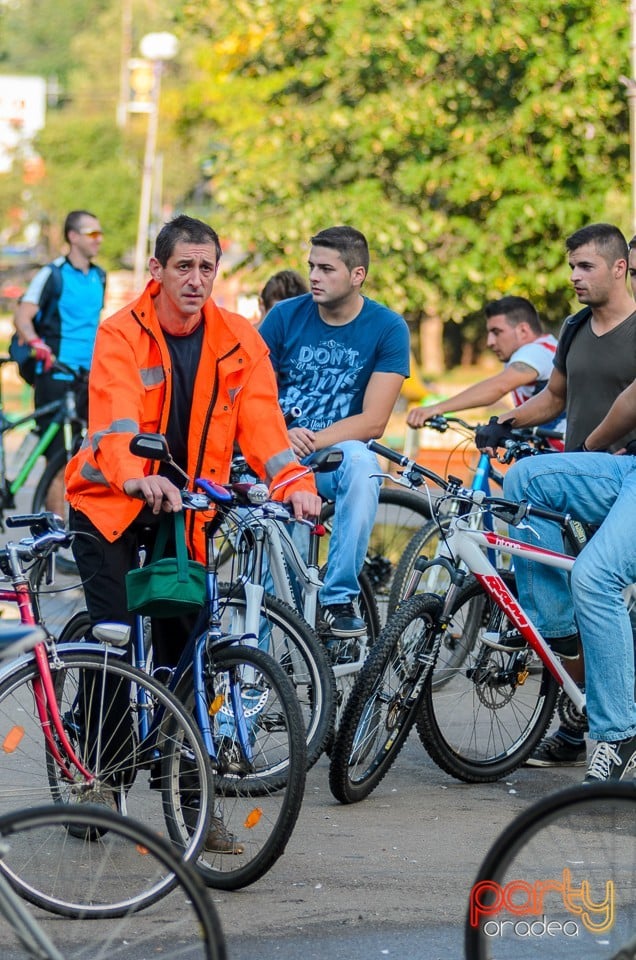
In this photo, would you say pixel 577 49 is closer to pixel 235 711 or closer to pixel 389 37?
pixel 389 37

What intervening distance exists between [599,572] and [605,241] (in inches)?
54.5

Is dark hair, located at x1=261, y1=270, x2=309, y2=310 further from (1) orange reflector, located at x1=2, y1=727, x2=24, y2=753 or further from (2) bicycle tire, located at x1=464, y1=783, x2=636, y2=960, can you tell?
(2) bicycle tire, located at x1=464, y1=783, x2=636, y2=960

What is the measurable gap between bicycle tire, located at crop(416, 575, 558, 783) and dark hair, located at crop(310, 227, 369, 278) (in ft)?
5.18

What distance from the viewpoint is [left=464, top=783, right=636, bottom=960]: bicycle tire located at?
3.34m

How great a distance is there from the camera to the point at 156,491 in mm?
4578

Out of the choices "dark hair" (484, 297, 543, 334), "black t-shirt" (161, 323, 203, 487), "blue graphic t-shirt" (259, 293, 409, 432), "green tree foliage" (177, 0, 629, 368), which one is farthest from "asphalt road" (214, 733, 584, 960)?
"green tree foliage" (177, 0, 629, 368)

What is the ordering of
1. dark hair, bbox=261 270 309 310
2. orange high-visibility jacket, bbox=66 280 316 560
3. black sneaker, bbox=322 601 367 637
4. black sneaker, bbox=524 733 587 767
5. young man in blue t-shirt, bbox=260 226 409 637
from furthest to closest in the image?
dark hair, bbox=261 270 309 310 < young man in blue t-shirt, bbox=260 226 409 637 < black sneaker, bbox=524 733 587 767 < black sneaker, bbox=322 601 367 637 < orange high-visibility jacket, bbox=66 280 316 560

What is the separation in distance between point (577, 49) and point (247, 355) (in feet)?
42.4

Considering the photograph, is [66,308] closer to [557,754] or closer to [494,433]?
[494,433]

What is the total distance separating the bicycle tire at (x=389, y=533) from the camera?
297 inches

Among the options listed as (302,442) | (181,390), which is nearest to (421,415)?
(302,442)

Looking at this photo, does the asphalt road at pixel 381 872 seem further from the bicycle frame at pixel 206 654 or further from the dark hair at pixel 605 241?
the dark hair at pixel 605 241

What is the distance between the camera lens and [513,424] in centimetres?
679

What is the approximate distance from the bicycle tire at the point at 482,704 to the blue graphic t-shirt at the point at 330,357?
47.8 inches
